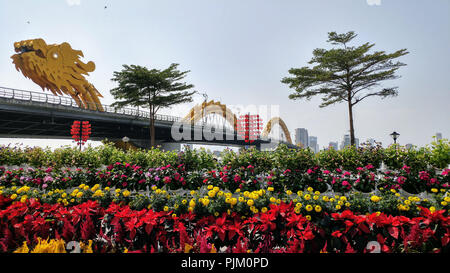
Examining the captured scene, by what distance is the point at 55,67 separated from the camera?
35.2 meters

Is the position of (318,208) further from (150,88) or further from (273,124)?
(273,124)

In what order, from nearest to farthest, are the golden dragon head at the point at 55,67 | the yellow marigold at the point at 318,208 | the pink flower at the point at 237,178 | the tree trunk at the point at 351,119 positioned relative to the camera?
the yellow marigold at the point at 318,208 < the pink flower at the point at 237,178 < the tree trunk at the point at 351,119 < the golden dragon head at the point at 55,67

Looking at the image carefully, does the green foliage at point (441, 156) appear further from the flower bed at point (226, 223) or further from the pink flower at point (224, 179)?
the pink flower at point (224, 179)

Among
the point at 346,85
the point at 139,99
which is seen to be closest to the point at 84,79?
the point at 139,99

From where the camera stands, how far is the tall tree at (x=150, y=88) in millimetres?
30547

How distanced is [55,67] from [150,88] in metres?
16.6

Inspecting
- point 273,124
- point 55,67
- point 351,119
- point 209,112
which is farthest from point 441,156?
point 273,124

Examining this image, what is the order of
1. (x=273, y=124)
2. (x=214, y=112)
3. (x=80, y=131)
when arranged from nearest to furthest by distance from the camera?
(x=80, y=131)
(x=214, y=112)
(x=273, y=124)

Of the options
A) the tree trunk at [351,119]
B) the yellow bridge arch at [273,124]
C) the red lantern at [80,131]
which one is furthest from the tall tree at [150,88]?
the yellow bridge arch at [273,124]

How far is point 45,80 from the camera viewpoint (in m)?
35.7

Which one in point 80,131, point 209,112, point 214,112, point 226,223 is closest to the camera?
point 226,223

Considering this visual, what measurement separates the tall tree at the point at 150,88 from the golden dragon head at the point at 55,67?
5617mm
